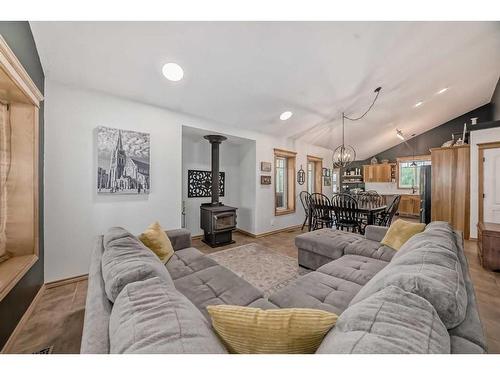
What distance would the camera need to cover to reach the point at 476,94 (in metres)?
5.07

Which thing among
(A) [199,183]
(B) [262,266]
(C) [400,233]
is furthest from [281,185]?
(C) [400,233]

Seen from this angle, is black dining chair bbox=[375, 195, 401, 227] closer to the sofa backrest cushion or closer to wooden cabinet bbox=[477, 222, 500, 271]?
wooden cabinet bbox=[477, 222, 500, 271]

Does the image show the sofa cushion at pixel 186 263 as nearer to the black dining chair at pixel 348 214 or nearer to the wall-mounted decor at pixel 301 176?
the black dining chair at pixel 348 214

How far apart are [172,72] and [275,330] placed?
9.32 ft

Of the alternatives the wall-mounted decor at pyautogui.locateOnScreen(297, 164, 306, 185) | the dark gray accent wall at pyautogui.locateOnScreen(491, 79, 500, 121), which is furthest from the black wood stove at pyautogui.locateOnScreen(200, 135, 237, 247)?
the dark gray accent wall at pyautogui.locateOnScreen(491, 79, 500, 121)

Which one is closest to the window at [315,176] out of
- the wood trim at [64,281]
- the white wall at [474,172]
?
the white wall at [474,172]

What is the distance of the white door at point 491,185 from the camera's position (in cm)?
379

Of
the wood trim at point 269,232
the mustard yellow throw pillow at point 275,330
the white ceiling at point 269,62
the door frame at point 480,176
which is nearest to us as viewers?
the mustard yellow throw pillow at point 275,330

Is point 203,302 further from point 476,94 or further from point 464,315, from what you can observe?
point 476,94

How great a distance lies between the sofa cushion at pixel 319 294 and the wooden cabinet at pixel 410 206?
6947mm

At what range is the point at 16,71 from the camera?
1549mm

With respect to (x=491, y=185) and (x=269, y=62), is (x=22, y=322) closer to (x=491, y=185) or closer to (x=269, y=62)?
(x=269, y=62)

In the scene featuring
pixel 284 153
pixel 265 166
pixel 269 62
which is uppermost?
pixel 269 62
